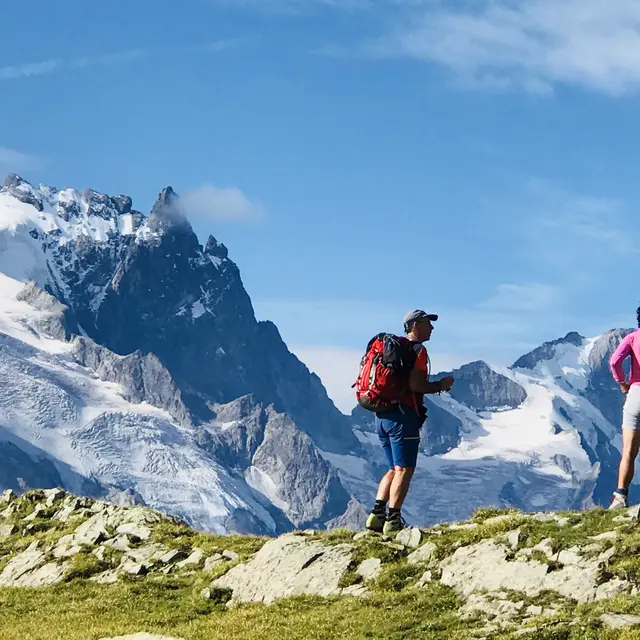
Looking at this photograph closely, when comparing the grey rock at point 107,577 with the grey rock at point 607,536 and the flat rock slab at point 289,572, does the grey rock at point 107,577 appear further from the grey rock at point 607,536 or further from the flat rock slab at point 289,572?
the grey rock at point 607,536

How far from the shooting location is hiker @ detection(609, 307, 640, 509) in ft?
70.2

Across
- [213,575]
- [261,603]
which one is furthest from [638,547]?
[213,575]

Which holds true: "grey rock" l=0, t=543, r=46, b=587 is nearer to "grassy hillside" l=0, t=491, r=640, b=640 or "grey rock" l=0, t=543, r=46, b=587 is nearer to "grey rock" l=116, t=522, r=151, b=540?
"grassy hillside" l=0, t=491, r=640, b=640

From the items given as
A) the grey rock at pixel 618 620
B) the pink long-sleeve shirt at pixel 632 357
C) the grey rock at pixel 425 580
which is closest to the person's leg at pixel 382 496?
the grey rock at pixel 425 580

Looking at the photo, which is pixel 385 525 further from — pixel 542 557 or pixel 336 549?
pixel 542 557

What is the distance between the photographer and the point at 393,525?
22.3 m

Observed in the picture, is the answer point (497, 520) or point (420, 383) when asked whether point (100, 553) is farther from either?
point (497, 520)

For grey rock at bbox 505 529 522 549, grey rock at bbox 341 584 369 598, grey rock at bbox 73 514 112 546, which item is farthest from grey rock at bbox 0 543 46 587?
grey rock at bbox 505 529 522 549

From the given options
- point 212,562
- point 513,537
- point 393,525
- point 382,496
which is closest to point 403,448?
point 382,496

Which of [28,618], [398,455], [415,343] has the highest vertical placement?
[415,343]

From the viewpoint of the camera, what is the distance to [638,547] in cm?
1780

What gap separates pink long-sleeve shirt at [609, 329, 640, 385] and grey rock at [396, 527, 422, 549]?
201 inches

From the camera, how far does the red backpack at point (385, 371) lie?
70.2ft

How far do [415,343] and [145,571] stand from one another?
7854 millimetres
